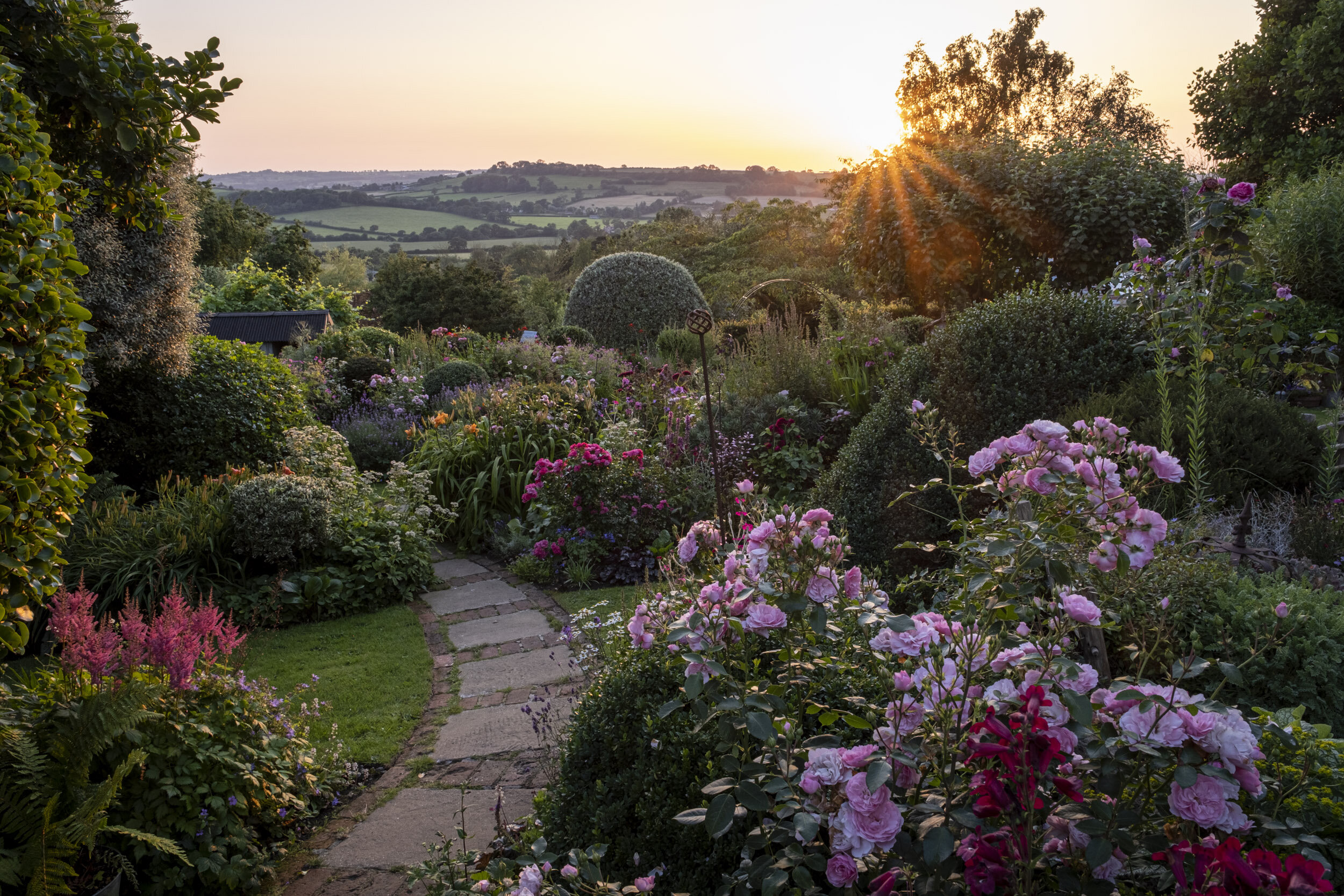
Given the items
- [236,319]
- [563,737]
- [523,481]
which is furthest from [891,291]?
[236,319]

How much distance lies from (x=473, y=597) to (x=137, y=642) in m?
2.74

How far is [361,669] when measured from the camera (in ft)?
13.7

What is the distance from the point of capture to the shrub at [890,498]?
369 centimetres

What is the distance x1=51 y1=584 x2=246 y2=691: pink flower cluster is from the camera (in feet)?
8.00

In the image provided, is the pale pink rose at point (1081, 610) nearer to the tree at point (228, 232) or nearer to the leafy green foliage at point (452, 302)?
the leafy green foliage at point (452, 302)

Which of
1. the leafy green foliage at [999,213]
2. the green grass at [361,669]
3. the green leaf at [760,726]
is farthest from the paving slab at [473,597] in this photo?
the leafy green foliage at [999,213]

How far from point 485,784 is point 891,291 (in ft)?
33.5

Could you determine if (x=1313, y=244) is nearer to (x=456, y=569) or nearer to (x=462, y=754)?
(x=456, y=569)

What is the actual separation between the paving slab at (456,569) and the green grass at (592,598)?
870mm

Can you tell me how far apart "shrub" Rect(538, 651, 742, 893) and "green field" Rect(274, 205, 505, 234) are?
55385mm

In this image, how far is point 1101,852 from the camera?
1.12 m

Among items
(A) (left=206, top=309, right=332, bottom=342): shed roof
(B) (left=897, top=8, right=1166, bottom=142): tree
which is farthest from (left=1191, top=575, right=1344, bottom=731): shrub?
(B) (left=897, top=8, right=1166, bottom=142): tree

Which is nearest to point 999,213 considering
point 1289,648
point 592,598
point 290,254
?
point 592,598

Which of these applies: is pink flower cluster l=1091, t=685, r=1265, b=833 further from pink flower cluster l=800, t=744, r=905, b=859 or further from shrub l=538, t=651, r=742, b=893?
shrub l=538, t=651, r=742, b=893
